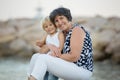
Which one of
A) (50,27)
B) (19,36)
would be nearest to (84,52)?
(50,27)

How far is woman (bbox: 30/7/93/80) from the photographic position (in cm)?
229

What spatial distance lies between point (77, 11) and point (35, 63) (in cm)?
715

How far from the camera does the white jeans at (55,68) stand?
228 centimetres

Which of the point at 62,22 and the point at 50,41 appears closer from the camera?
the point at 62,22

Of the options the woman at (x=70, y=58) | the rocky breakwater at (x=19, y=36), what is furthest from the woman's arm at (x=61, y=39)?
the rocky breakwater at (x=19, y=36)

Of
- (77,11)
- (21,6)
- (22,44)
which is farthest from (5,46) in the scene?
(77,11)

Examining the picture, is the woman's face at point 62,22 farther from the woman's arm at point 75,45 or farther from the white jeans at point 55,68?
the white jeans at point 55,68

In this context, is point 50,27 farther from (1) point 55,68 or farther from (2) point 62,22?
(1) point 55,68

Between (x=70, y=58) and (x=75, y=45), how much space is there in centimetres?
9

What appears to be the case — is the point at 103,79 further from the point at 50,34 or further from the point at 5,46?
the point at 5,46

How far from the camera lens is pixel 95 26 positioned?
32.6 feet

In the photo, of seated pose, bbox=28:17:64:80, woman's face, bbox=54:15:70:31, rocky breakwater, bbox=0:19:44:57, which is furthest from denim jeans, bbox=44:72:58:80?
rocky breakwater, bbox=0:19:44:57

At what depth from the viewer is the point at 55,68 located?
2.32 meters

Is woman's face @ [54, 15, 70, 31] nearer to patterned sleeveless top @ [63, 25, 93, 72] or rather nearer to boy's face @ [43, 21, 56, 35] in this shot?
patterned sleeveless top @ [63, 25, 93, 72]
